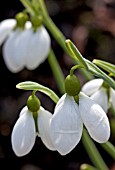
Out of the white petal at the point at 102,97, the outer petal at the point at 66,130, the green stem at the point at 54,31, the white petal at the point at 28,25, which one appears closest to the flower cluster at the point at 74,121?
the outer petal at the point at 66,130

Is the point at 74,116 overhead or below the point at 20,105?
overhead

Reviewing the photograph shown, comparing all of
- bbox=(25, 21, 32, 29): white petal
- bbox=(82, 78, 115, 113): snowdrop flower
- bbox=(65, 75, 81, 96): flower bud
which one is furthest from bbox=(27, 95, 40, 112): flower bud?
bbox=(25, 21, 32, 29): white petal

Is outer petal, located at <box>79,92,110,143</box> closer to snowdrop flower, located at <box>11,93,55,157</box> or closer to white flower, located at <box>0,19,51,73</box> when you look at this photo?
snowdrop flower, located at <box>11,93,55,157</box>

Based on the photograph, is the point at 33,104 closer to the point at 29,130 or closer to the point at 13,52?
the point at 29,130

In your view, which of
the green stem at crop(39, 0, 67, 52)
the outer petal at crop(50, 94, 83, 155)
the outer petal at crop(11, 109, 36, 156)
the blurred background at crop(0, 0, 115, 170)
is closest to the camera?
the outer petal at crop(50, 94, 83, 155)

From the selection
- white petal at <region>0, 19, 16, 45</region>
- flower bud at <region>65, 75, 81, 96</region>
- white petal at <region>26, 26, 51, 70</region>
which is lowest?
white petal at <region>26, 26, 51, 70</region>

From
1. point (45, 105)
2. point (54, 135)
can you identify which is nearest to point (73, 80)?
point (54, 135)

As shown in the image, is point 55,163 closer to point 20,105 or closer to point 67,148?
point 20,105
